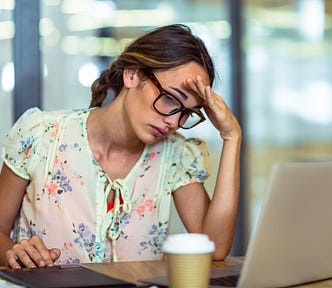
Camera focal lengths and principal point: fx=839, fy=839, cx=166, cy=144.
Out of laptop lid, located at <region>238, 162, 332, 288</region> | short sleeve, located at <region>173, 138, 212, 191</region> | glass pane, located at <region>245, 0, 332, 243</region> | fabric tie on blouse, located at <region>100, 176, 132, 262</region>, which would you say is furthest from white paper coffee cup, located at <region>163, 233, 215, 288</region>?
glass pane, located at <region>245, 0, 332, 243</region>

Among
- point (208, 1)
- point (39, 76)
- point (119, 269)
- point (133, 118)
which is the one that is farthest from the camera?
point (208, 1)

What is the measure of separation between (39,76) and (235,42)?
146 cm

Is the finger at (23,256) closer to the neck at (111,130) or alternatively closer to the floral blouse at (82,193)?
→ the floral blouse at (82,193)

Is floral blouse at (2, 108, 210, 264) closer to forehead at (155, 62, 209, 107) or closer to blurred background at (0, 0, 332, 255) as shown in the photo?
forehead at (155, 62, 209, 107)

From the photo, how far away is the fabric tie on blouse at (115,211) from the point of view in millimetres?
2338

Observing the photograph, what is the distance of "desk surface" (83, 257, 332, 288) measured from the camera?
1737 mm

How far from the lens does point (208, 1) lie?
15.3 feet

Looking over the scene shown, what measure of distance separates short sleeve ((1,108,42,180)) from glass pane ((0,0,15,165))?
1.23 m

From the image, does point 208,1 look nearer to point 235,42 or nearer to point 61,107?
point 235,42

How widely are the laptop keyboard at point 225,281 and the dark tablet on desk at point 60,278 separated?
16 cm

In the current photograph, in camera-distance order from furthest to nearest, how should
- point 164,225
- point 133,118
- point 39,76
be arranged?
1. point 39,76
2. point 164,225
3. point 133,118

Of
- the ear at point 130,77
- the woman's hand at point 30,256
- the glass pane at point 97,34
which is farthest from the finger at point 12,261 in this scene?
the glass pane at point 97,34

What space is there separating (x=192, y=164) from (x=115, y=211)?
293 millimetres

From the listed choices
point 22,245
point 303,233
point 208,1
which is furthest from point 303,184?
point 208,1
